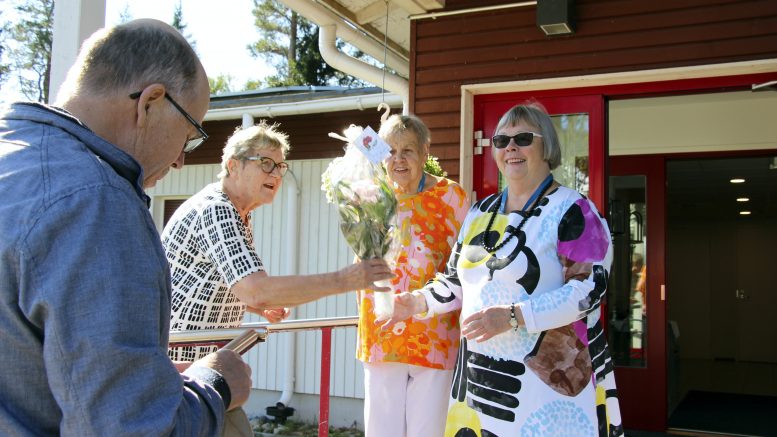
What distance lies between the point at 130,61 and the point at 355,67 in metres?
5.37

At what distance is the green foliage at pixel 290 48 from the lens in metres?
23.5

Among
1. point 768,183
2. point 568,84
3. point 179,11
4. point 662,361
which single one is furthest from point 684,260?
point 179,11

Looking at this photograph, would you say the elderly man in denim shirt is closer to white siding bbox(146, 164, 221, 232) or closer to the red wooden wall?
the red wooden wall

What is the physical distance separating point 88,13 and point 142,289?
8.85 ft

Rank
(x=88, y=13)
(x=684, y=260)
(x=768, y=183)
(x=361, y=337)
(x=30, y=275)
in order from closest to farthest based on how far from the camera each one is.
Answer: (x=30, y=275), (x=361, y=337), (x=88, y=13), (x=768, y=183), (x=684, y=260)

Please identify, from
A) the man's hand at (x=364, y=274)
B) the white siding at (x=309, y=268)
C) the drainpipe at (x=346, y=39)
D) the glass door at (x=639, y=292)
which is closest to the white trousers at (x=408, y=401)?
the man's hand at (x=364, y=274)

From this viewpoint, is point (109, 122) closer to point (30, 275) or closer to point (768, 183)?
point (30, 275)

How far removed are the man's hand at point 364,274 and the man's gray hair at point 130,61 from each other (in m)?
1.22

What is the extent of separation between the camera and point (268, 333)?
271 centimetres

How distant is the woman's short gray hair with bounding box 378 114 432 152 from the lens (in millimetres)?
3088

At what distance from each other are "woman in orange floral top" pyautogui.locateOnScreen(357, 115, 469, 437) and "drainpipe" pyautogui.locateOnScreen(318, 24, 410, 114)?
2.86 metres

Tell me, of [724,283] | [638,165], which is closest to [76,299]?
[638,165]

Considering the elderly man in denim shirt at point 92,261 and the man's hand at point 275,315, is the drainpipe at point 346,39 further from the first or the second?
the elderly man in denim shirt at point 92,261

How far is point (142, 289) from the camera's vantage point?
103cm
